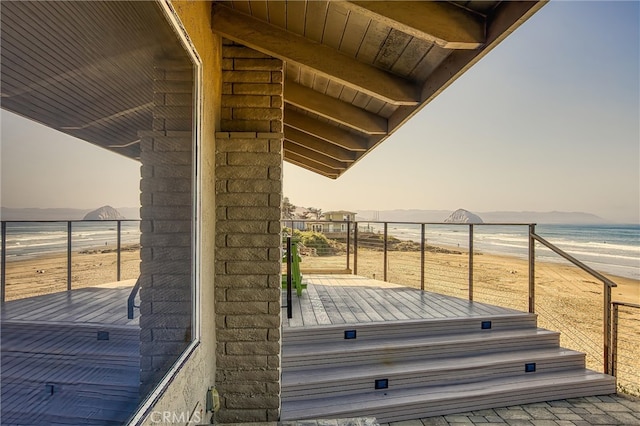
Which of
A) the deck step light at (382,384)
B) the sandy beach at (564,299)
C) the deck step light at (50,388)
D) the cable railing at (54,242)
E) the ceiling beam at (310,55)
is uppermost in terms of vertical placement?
the ceiling beam at (310,55)

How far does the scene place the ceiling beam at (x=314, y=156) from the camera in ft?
16.2

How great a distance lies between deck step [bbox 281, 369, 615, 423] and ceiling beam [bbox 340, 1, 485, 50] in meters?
2.76

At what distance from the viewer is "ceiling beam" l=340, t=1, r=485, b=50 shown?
1617mm

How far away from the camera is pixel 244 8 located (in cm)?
206

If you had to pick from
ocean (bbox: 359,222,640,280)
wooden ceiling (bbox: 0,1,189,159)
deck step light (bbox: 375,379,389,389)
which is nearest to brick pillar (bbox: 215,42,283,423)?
wooden ceiling (bbox: 0,1,189,159)

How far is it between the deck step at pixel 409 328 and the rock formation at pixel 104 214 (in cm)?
267

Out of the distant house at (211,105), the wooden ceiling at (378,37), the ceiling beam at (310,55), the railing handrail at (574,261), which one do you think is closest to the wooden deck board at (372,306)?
the railing handrail at (574,261)

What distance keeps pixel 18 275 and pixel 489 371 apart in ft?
12.4

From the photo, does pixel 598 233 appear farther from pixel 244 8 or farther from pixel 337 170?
pixel 244 8

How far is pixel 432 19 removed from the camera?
1.62 metres

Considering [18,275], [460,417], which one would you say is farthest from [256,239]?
[460,417]

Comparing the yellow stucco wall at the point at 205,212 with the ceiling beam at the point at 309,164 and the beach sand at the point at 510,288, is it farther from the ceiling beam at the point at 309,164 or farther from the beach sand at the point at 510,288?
the ceiling beam at the point at 309,164

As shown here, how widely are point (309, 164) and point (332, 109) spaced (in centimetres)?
294

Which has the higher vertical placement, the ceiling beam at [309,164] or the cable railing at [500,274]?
the ceiling beam at [309,164]
